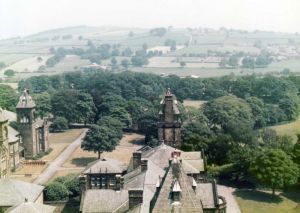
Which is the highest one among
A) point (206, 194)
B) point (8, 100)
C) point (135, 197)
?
point (135, 197)

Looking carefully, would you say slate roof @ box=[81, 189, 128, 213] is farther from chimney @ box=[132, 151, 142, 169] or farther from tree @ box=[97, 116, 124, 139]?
tree @ box=[97, 116, 124, 139]

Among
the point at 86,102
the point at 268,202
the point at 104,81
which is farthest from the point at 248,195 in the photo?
the point at 104,81

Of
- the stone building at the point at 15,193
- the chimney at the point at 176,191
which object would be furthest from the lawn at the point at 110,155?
the chimney at the point at 176,191

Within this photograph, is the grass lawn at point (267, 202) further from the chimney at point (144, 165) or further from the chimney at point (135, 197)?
the chimney at point (135, 197)

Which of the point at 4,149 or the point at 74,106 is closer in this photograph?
the point at 4,149

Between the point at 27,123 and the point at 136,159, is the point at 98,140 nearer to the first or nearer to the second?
the point at 27,123

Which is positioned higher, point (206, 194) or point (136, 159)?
point (136, 159)

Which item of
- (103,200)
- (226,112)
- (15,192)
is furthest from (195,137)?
(15,192)
